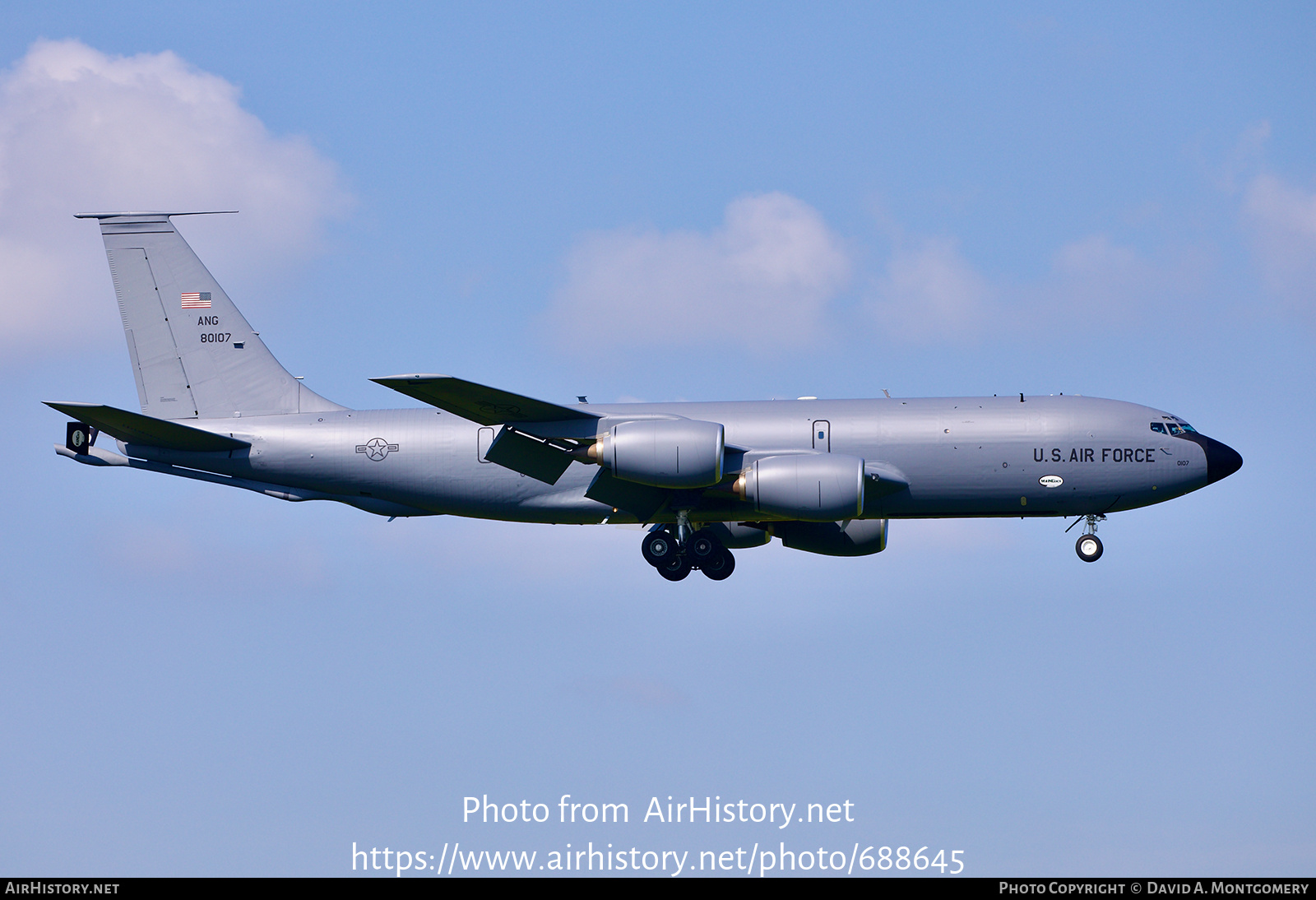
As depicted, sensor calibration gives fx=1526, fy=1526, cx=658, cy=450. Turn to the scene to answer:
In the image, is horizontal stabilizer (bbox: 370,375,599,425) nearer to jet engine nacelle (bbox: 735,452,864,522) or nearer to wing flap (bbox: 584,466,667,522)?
wing flap (bbox: 584,466,667,522)

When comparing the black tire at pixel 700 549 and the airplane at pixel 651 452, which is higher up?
the airplane at pixel 651 452

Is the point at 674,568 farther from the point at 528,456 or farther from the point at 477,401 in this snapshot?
the point at 477,401

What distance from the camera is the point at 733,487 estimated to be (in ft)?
141

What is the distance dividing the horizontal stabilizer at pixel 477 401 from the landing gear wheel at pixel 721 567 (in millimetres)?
6869

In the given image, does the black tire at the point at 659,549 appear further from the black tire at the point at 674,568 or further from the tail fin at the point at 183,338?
the tail fin at the point at 183,338

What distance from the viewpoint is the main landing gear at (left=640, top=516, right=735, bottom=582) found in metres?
45.8

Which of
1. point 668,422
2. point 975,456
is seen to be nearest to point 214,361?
point 668,422

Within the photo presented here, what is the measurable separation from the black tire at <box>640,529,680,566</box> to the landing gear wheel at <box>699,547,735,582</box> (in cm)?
155

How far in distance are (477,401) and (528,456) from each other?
3130mm

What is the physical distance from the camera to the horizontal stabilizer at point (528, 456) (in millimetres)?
43406

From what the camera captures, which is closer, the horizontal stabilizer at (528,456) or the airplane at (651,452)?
the airplane at (651,452)

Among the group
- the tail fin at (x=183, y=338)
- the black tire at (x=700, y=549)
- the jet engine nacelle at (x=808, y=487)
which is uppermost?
the tail fin at (x=183, y=338)

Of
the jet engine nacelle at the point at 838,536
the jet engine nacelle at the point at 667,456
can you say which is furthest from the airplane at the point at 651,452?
the jet engine nacelle at the point at 838,536

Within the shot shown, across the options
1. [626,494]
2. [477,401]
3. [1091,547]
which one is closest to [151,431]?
[477,401]
